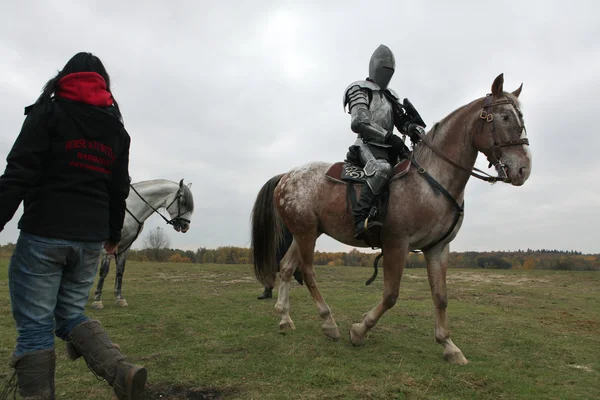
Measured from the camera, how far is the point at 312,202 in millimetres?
5371

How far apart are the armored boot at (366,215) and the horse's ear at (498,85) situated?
1.71 m

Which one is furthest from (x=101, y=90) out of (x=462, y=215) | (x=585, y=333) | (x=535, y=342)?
(x=585, y=333)

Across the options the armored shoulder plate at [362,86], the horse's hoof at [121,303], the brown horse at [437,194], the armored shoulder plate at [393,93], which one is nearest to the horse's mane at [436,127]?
the brown horse at [437,194]

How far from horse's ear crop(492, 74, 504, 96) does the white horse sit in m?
6.53

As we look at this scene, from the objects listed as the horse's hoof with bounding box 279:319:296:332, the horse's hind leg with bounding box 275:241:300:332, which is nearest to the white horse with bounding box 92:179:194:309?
the horse's hind leg with bounding box 275:241:300:332

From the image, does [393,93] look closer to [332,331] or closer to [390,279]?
[390,279]

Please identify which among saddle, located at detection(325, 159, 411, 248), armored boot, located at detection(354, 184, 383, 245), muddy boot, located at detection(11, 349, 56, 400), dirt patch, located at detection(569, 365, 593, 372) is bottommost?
dirt patch, located at detection(569, 365, 593, 372)

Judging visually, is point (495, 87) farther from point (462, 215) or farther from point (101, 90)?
point (101, 90)

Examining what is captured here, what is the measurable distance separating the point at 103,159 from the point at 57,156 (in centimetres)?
28

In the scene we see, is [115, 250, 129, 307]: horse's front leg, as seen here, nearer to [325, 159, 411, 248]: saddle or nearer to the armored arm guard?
[325, 159, 411, 248]: saddle

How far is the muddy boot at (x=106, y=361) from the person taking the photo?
2287 millimetres

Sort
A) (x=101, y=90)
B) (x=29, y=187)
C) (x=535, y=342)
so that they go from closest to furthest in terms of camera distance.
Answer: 1. (x=29, y=187)
2. (x=101, y=90)
3. (x=535, y=342)

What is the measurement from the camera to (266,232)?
662cm

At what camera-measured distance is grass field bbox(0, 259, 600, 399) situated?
128 inches
